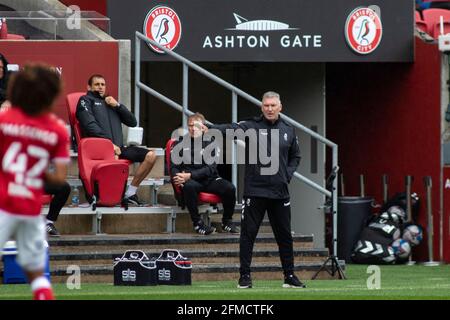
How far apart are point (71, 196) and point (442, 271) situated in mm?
5300

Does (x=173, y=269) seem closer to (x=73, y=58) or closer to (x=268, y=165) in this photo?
(x=268, y=165)

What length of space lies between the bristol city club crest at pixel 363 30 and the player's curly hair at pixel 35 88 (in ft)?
39.6

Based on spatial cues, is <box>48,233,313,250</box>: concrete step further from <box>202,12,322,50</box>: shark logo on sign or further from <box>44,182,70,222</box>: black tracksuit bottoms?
<box>202,12,322,50</box>: shark logo on sign

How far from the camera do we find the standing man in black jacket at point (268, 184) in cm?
1299

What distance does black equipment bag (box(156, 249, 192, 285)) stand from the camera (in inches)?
550

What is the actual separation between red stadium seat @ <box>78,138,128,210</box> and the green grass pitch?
1850 mm

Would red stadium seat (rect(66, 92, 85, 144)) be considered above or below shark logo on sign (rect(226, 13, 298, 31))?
below

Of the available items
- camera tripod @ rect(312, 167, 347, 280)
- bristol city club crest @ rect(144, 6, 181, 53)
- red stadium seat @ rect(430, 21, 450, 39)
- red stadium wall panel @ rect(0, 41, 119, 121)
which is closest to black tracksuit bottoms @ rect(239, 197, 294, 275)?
camera tripod @ rect(312, 167, 347, 280)

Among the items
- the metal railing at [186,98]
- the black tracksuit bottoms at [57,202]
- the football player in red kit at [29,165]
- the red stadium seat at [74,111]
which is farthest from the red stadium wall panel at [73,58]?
the football player in red kit at [29,165]

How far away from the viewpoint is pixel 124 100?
59.3 ft

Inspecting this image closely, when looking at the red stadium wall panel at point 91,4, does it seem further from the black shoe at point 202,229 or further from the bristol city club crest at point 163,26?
the black shoe at point 202,229

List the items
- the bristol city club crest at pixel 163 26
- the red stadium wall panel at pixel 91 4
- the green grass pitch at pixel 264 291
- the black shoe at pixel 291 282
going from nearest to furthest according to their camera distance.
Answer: the green grass pitch at pixel 264 291, the black shoe at pixel 291 282, the bristol city club crest at pixel 163 26, the red stadium wall panel at pixel 91 4

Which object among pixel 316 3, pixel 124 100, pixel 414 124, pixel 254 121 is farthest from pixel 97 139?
pixel 414 124

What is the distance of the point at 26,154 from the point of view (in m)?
8.45
